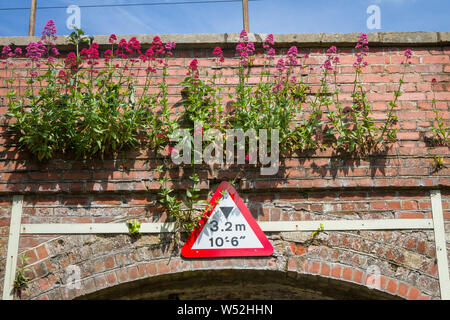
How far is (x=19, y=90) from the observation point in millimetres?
3977

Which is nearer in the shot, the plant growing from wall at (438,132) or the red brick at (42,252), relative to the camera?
the red brick at (42,252)

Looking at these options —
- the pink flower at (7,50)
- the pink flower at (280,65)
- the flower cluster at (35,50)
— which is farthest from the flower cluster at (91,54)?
the pink flower at (280,65)

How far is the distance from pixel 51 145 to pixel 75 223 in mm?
727

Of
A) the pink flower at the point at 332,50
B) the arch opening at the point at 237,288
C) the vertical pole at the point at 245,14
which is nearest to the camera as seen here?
the arch opening at the point at 237,288

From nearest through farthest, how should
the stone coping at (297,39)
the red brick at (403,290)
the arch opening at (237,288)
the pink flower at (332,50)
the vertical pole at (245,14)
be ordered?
the red brick at (403,290)
the arch opening at (237,288)
the pink flower at (332,50)
the stone coping at (297,39)
the vertical pole at (245,14)

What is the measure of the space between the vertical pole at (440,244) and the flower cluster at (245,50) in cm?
206

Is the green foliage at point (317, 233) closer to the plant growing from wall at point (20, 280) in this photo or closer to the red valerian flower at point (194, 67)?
the red valerian flower at point (194, 67)

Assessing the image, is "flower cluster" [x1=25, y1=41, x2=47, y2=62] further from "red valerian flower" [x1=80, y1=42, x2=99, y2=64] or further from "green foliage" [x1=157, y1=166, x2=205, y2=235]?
"green foliage" [x1=157, y1=166, x2=205, y2=235]

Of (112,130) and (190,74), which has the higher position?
(190,74)

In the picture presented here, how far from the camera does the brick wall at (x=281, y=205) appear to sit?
11.7ft

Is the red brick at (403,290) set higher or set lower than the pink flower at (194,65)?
lower

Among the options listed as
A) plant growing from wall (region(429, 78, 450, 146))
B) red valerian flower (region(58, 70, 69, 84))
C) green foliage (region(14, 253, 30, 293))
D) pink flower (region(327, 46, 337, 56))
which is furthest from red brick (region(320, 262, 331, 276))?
red valerian flower (region(58, 70, 69, 84))
